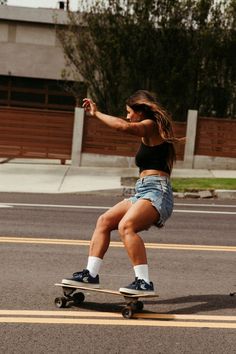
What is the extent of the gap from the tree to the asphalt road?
13705 millimetres

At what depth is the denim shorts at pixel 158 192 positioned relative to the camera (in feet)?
21.3

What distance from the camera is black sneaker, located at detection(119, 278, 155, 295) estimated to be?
6289 mm

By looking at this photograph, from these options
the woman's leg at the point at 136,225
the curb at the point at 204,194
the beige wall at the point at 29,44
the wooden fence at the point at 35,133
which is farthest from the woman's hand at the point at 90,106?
the beige wall at the point at 29,44

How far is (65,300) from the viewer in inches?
255

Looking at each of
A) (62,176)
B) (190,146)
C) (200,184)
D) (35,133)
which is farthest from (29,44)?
(200,184)

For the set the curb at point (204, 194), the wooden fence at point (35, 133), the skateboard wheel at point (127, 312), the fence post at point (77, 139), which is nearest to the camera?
the skateboard wheel at point (127, 312)

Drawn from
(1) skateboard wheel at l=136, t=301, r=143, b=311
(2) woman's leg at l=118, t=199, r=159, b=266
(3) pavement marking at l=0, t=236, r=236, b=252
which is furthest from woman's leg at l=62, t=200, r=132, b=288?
(3) pavement marking at l=0, t=236, r=236, b=252

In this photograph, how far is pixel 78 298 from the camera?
21.8ft

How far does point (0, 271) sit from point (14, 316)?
1853 millimetres

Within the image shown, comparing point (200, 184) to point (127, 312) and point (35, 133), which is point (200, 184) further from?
point (127, 312)

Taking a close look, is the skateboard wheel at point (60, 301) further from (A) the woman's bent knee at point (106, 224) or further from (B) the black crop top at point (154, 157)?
(B) the black crop top at point (154, 157)

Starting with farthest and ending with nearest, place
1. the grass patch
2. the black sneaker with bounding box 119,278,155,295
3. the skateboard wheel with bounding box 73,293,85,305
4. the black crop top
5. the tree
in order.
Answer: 1. the tree
2. the grass patch
3. the skateboard wheel with bounding box 73,293,85,305
4. the black crop top
5. the black sneaker with bounding box 119,278,155,295

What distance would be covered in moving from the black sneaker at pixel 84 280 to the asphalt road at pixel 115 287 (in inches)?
8.0

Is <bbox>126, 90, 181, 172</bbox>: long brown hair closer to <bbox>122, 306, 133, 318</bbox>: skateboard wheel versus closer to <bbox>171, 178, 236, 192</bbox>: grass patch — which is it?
<bbox>122, 306, 133, 318</bbox>: skateboard wheel
